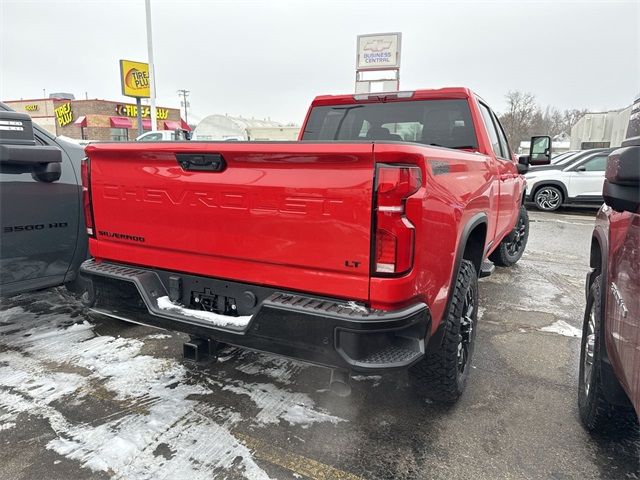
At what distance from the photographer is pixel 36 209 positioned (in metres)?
3.25

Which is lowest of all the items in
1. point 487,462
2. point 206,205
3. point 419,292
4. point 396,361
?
point 487,462

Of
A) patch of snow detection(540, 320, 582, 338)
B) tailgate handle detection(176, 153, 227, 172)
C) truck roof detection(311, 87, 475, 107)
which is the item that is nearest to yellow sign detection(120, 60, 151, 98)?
truck roof detection(311, 87, 475, 107)

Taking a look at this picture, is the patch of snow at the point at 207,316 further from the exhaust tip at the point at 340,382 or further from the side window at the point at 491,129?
the side window at the point at 491,129

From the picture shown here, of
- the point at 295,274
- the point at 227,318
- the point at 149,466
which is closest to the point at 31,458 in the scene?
the point at 149,466

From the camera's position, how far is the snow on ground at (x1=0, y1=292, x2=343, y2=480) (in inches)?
85.9

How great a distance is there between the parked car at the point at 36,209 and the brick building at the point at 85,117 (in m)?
33.5

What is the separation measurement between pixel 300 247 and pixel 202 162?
671 millimetres

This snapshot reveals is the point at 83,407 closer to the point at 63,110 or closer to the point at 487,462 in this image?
the point at 487,462

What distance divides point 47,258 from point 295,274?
2.30 meters

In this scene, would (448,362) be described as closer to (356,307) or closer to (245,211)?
(356,307)

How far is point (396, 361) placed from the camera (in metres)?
1.93

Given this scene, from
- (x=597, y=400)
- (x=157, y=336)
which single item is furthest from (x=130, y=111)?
(x=597, y=400)

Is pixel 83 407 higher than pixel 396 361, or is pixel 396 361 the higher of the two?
pixel 396 361

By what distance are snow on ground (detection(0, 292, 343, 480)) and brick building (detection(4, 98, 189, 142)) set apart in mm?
33976
